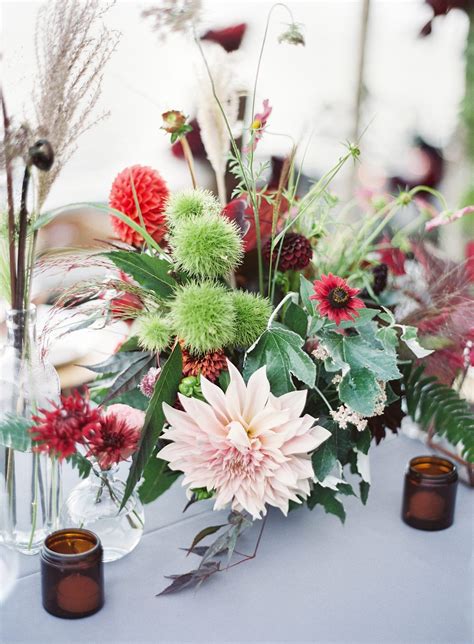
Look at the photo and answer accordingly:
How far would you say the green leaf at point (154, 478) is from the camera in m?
0.71

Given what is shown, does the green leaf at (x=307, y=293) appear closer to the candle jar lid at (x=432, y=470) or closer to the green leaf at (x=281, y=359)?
the green leaf at (x=281, y=359)

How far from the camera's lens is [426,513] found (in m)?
0.78

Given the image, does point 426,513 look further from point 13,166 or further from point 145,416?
point 13,166

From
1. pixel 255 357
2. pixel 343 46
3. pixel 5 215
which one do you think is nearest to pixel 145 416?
pixel 255 357

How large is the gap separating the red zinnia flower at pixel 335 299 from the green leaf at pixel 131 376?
0.19m

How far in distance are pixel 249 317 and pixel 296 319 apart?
0.06 m

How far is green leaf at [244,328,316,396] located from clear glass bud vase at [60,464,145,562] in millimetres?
179

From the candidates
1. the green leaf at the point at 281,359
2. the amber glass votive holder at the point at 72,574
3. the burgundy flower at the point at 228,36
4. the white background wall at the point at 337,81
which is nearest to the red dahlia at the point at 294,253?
the green leaf at the point at 281,359

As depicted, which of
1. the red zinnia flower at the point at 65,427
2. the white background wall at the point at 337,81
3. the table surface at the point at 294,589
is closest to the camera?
the red zinnia flower at the point at 65,427

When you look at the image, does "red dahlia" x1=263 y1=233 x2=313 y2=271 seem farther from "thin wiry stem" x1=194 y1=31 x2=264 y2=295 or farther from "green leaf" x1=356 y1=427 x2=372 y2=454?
"green leaf" x1=356 y1=427 x2=372 y2=454

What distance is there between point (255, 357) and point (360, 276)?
0.25 metres

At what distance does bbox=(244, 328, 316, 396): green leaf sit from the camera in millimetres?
633

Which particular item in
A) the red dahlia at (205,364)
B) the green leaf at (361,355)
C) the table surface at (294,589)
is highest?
the green leaf at (361,355)

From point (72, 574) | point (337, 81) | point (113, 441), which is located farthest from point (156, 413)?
point (337, 81)
